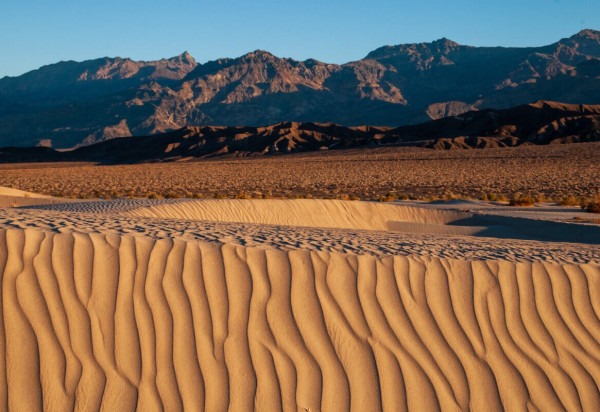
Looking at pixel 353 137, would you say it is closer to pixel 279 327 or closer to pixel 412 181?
pixel 412 181

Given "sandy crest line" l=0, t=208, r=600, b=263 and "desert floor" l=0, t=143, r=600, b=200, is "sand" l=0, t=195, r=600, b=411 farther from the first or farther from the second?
"desert floor" l=0, t=143, r=600, b=200

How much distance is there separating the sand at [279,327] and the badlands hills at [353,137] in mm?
73474

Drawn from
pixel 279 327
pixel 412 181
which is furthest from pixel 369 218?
pixel 412 181

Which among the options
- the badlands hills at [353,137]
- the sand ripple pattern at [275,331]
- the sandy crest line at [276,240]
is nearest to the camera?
the sand ripple pattern at [275,331]

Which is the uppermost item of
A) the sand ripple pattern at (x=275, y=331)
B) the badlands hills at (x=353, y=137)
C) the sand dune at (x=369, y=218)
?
the sand ripple pattern at (x=275, y=331)

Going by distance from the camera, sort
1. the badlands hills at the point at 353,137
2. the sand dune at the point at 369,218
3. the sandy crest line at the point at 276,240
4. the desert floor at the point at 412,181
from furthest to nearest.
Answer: the badlands hills at the point at 353,137, the desert floor at the point at 412,181, the sand dune at the point at 369,218, the sandy crest line at the point at 276,240

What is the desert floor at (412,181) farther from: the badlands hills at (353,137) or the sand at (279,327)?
the sand at (279,327)

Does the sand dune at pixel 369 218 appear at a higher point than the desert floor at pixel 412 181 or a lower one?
higher

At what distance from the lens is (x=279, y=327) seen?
4793 millimetres

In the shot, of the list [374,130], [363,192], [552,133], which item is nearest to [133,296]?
[363,192]

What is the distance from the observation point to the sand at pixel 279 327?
434 centimetres

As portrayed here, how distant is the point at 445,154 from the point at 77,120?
5733 inches

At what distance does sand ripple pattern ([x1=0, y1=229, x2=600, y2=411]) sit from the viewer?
4.34 m

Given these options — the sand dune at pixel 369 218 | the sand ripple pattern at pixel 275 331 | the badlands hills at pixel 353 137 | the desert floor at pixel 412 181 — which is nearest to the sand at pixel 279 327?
the sand ripple pattern at pixel 275 331
